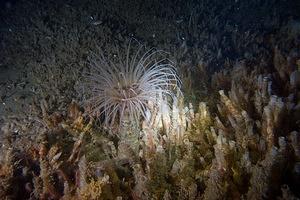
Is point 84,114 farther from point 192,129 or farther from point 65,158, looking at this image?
point 192,129

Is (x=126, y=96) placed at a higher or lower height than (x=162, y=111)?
higher

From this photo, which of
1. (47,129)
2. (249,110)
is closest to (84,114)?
(47,129)

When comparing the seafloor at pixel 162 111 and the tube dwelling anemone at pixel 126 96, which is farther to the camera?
the tube dwelling anemone at pixel 126 96

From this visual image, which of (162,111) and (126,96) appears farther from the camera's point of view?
(126,96)

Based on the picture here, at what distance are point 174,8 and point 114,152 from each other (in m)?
5.58

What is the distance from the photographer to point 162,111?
4.58 metres

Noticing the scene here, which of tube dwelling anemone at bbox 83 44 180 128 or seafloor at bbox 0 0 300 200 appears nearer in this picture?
seafloor at bbox 0 0 300 200

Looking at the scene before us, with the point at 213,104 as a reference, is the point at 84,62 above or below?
above

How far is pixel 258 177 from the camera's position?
2975 millimetres

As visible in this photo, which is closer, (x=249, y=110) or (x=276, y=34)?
(x=249, y=110)

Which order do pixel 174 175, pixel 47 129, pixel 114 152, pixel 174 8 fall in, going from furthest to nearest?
1. pixel 174 8
2. pixel 47 129
3. pixel 114 152
4. pixel 174 175

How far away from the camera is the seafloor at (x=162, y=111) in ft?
11.3

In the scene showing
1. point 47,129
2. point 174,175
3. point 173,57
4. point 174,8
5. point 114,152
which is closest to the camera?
point 174,175

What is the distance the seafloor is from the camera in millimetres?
3453
